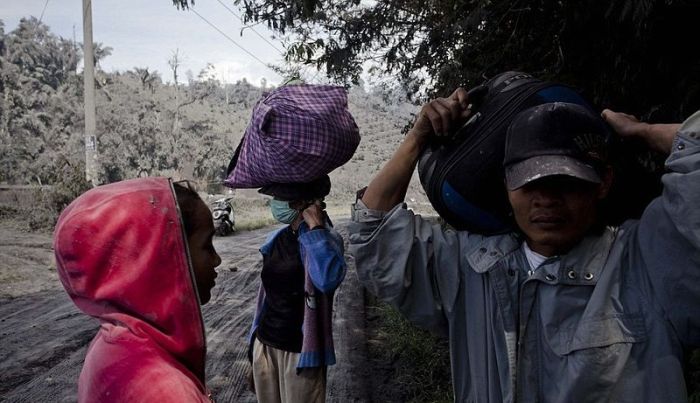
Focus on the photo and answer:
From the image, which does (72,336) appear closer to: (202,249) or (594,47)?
(202,249)

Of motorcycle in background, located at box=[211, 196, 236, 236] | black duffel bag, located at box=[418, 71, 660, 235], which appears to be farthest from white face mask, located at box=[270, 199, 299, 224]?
motorcycle in background, located at box=[211, 196, 236, 236]

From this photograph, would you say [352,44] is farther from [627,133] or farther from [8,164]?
[8,164]

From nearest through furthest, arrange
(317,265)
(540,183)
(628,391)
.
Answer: (628,391) → (540,183) → (317,265)

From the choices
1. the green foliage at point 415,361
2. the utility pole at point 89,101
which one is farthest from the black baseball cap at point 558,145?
the utility pole at point 89,101

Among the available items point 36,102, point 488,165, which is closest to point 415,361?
point 488,165

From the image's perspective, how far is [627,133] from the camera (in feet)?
4.48

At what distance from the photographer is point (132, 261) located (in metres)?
1.24

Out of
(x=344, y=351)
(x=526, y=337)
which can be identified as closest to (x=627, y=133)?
(x=526, y=337)

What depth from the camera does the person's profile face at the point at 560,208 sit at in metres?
1.35

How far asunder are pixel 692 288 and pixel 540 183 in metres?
0.40

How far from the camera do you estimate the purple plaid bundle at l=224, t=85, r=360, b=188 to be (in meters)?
2.53

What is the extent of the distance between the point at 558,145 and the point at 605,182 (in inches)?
7.1

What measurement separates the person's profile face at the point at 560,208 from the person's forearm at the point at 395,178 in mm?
318

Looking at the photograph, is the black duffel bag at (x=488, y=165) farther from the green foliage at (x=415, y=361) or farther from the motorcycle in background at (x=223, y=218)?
the motorcycle in background at (x=223, y=218)
